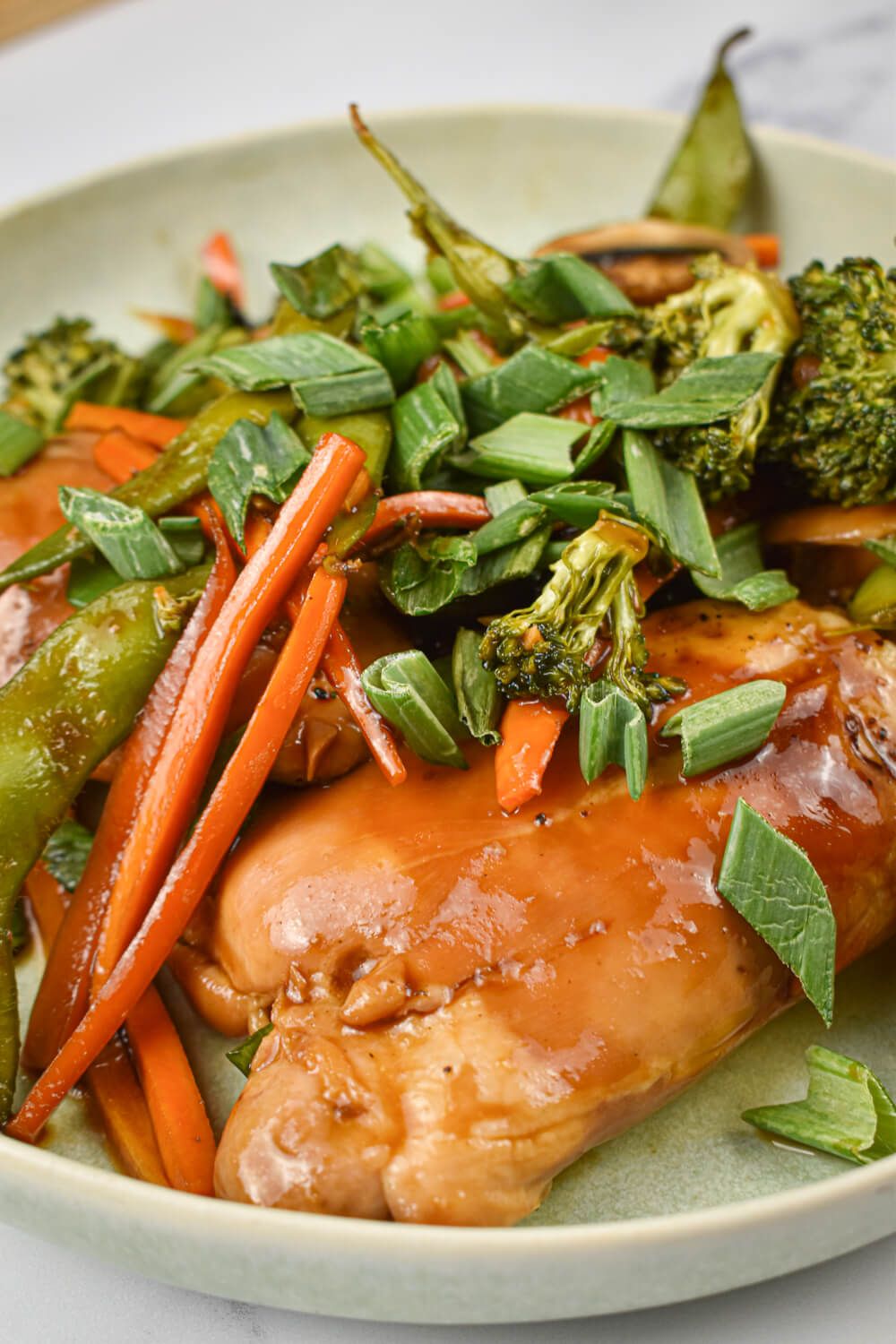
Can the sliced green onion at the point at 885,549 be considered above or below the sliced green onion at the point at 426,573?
below

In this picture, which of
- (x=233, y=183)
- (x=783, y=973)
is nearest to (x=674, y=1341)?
(x=783, y=973)

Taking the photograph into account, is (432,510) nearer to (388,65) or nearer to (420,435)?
(420,435)

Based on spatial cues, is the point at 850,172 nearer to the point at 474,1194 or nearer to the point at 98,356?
the point at 98,356

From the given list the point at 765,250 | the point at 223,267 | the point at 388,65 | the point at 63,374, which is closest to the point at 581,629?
the point at 765,250

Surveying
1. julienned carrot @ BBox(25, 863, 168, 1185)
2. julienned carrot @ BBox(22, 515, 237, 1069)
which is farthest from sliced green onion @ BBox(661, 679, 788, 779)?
julienned carrot @ BBox(25, 863, 168, 1185)

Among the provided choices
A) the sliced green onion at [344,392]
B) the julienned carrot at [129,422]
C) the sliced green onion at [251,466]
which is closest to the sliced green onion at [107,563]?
the sliced green onion at [251,466]

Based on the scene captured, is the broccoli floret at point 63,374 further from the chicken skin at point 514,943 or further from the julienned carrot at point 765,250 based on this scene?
the julienned carrot at point 765,250
